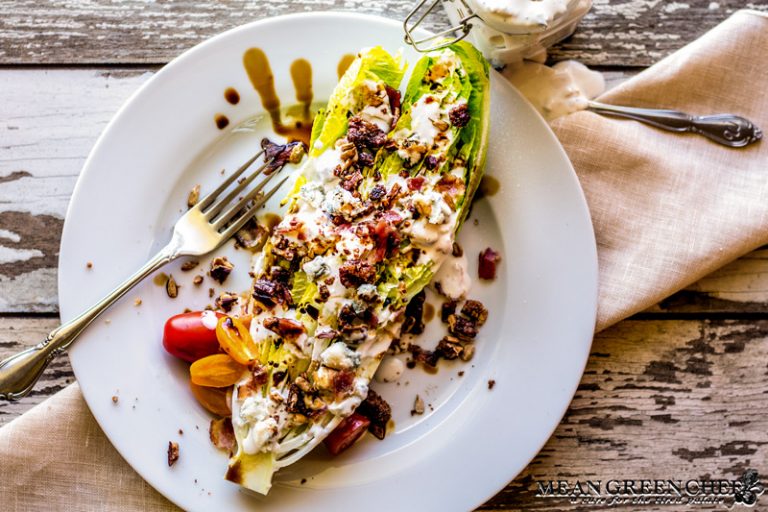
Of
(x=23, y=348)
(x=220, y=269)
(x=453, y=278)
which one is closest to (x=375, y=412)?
(x=453, y=278)

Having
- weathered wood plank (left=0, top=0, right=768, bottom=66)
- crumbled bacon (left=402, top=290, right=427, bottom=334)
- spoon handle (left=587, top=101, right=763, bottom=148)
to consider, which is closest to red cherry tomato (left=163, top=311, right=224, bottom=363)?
crumbled bacon (left=402, top=290, right=427, bottom=334)

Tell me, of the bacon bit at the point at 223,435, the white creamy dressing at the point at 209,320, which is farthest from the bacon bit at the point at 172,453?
the white creamy dressing at the point at 209,320

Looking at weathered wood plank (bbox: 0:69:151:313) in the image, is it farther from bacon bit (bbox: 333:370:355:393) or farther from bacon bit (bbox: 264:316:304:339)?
bacon bit (bbox: 333:370:355:393)

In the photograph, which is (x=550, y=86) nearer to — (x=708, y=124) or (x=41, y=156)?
(x=708, y=124)

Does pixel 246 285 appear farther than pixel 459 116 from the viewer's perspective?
Yes

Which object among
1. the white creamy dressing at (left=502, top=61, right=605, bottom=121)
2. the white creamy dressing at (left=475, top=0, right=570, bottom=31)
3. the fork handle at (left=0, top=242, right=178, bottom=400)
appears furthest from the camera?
the white creamy dressing at (left=502, top=61, right=605, bottom=121)

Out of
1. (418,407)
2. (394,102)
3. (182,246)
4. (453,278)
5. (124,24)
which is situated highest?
(124,24)
